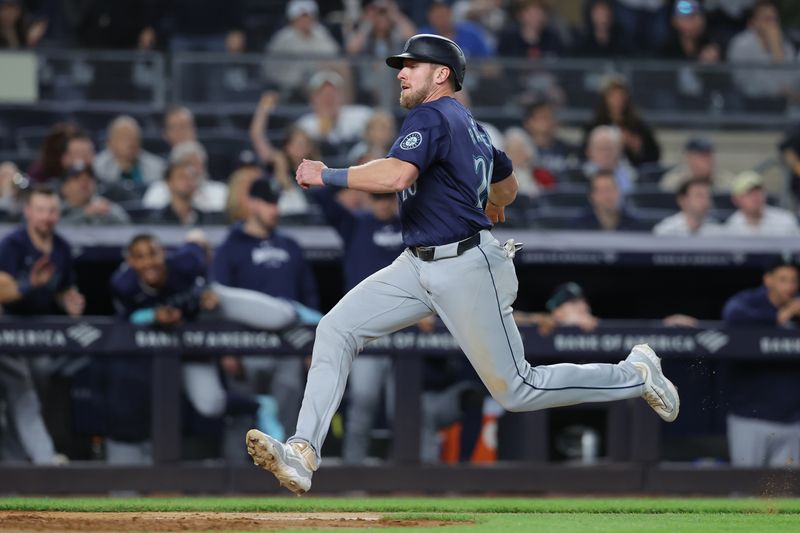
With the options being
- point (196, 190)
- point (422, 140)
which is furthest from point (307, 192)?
point (422, 140)

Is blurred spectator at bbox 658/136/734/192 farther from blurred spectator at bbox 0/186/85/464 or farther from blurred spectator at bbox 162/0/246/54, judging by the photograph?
blurred spectator at bbox 0/186/85/464

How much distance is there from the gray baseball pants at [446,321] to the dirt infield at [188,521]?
442 millimetres

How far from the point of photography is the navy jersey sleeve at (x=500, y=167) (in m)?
6.09

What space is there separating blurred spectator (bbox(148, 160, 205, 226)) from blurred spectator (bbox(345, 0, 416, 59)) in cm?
310

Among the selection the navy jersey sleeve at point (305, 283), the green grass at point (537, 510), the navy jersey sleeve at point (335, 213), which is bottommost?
the green grass at point (537, 510)

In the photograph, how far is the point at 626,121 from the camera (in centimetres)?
1170

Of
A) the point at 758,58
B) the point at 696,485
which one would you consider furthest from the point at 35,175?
the point at 758,58

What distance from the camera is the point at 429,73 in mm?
5770

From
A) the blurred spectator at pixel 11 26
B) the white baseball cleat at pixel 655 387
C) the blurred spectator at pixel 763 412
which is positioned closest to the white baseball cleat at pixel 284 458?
the white baseball cleat at pixel 655 387

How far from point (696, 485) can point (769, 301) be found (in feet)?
4.02

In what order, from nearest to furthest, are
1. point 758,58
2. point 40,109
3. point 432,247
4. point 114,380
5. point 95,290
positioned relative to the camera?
point 432,247 < point 114,380 < point 95,290 < point 40,109 < point 758,58

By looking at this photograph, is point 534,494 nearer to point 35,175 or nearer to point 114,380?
point 114,380

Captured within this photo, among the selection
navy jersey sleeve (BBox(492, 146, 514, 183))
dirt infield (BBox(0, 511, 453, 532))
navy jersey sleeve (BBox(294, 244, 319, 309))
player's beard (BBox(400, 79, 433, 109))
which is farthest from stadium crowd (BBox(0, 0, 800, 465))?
player's beard (BBox(400, 79, 433, 109))

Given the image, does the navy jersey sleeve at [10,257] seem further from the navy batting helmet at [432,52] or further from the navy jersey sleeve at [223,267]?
the navy batting helmet at [432,52]
